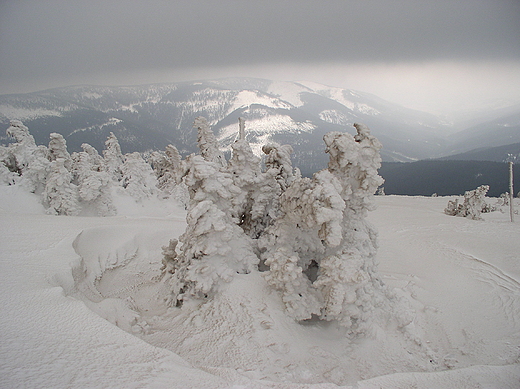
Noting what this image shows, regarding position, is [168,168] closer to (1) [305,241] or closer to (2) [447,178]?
(1) [305,241]

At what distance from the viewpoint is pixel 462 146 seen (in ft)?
654

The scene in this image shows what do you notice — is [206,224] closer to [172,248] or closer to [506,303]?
[172,248]

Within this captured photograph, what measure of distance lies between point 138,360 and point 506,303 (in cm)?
864

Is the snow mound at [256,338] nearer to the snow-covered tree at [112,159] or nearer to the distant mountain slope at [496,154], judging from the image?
the snow-covered tree at [112,159]

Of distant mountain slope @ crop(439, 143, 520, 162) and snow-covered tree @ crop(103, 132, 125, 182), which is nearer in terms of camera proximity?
snow-covered tree @ crop(103, 132, 125, 182)

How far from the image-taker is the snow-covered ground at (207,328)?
130 inches

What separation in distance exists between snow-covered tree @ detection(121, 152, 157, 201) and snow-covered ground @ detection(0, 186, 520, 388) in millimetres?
11363

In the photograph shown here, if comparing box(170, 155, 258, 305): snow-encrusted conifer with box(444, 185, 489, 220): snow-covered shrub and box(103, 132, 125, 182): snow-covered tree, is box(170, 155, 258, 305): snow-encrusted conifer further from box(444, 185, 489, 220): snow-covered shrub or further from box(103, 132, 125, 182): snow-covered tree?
box(103, 132, 125, 182): snow-covered tree

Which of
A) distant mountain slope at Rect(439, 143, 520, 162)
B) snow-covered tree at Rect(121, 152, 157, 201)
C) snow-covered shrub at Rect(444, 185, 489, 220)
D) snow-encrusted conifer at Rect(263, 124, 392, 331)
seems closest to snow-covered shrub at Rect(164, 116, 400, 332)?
snow-encrusted conifer at Rect(263, 124, 392, 331)

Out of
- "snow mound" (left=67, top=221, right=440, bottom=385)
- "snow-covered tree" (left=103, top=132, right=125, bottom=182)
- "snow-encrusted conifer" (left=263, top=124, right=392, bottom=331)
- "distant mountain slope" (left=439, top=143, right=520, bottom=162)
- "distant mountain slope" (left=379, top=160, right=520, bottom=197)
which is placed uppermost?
"snow-covered tree" (left=103, top=132, right=125, bottom=182)

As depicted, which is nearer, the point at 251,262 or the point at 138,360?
the point at 138,360

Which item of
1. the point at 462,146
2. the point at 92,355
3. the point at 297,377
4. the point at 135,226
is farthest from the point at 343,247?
the point at 462,146

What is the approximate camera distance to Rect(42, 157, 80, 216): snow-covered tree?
1348 centimetres

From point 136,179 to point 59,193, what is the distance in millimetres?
7133
